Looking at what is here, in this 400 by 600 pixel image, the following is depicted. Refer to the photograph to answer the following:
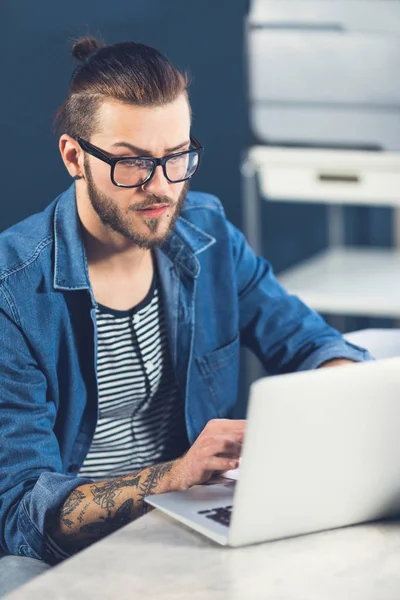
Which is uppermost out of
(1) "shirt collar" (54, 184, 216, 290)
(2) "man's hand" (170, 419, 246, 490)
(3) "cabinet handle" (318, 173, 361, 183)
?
(1) "shirt collar" (54, 184, 216, 290)

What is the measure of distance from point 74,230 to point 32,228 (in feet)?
0.22

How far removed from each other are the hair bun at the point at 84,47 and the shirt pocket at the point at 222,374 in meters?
0.54

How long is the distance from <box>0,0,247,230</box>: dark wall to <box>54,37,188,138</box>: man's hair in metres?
1.33

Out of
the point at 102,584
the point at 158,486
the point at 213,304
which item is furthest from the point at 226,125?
A: the point at 102,584

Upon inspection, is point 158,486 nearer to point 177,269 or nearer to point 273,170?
point 177,269

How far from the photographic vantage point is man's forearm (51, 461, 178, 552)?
139cm

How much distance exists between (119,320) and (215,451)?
18.8 inches

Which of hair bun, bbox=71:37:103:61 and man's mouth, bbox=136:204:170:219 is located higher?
hair bun, bbox=71:37:103:61

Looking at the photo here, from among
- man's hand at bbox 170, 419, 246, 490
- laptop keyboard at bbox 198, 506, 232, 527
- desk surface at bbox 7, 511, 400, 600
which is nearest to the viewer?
desk surface at bbox 7, 511, 400, 600

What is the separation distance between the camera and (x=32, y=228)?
5.56ft

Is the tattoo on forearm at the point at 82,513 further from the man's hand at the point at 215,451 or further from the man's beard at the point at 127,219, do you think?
the man's beard at the point at 127,219

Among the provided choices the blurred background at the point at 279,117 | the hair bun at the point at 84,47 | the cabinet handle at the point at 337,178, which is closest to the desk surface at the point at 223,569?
the hair bun at the point at 84,47

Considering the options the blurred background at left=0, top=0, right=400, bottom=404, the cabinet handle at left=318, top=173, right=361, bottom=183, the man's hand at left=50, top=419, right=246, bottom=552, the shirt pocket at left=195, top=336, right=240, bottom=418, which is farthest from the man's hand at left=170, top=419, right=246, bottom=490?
the cabinet handle at left=318, top=173, right=361, bottom=183

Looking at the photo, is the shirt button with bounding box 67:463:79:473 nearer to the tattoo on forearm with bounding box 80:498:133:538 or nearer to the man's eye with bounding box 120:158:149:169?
the tattoo on forearm with bounding box 80:498:133:538
